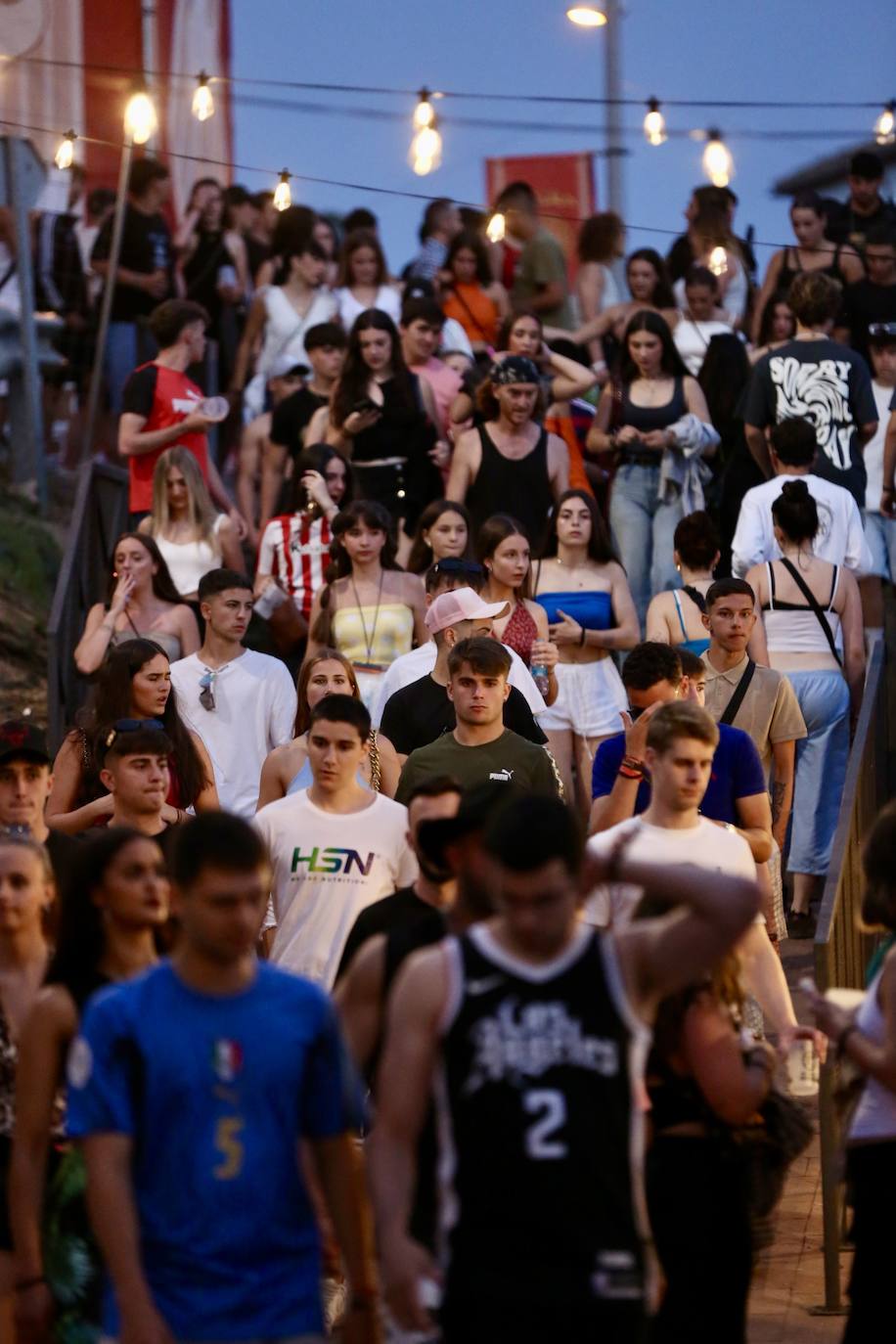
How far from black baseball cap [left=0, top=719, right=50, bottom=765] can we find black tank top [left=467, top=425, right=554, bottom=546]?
4497mm

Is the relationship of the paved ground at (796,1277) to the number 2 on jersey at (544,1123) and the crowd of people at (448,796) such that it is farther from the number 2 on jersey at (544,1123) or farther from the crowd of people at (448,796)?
the number 2 on jersey at (544,1123)

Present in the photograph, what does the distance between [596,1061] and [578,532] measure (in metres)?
6.85

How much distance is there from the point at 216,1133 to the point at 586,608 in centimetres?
665

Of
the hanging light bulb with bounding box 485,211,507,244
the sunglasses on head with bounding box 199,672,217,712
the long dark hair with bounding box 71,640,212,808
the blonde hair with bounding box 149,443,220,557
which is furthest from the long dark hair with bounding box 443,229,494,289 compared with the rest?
the long dark hair with bounding box 71,640,212,808

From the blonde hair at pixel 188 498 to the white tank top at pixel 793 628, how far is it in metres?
2.86

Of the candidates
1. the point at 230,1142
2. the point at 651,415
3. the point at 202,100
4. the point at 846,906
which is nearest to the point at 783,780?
the point at 846,906

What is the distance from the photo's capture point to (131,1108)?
4.45m

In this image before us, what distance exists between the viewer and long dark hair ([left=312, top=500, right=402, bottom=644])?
10.5 meters

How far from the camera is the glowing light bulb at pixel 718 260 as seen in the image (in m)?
14.8

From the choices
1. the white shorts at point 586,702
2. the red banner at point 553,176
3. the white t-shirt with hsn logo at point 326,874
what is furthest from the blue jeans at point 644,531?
the red banner at point 553,176

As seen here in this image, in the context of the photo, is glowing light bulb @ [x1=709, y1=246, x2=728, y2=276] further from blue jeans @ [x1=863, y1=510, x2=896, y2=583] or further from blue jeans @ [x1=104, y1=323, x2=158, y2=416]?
blue jeans @ [x1=104, y1=323, x2=158, y2=416]

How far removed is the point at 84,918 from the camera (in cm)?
508

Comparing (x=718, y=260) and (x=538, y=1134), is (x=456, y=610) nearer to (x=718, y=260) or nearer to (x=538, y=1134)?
(x=538, y=1134)

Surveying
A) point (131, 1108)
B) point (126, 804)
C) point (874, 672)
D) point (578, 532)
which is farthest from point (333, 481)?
point (131, 1108)
